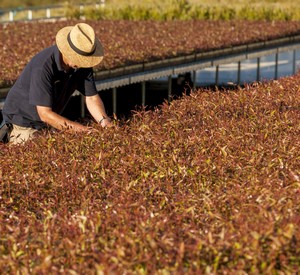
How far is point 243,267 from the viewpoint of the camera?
4.21 metres

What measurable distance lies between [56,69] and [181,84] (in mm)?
16278

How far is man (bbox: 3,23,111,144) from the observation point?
26.1 ft

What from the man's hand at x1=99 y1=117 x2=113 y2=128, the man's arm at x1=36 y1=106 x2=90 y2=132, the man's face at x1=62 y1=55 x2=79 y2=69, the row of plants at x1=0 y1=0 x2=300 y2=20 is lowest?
the row of plants at x1=0 y1=0 x2=300 y2=20

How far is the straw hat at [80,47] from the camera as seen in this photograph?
7.94 meters

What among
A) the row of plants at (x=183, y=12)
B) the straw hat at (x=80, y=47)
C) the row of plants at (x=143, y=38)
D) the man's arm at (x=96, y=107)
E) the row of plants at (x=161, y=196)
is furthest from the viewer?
the row of plants at (x=183, y=12)

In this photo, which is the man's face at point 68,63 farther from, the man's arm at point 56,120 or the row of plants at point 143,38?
the row of plants at point 143,38

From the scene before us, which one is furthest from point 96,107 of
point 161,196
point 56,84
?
point 161,196

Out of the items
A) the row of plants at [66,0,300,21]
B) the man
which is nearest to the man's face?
the man

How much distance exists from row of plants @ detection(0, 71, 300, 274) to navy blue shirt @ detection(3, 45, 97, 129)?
1.82 ft

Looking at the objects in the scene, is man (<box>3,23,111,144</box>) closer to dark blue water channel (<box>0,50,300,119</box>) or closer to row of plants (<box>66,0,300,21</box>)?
dark blue water channel (<box>0,50,300,119</box>)

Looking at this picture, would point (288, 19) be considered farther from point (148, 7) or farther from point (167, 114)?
point (167, 114)

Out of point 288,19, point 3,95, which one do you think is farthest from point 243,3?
point 3,95

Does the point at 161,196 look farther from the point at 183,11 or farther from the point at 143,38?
the point at 183,11

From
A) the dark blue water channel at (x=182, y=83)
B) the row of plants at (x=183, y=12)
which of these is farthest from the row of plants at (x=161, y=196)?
the row of plants at (x=183, y=12)
